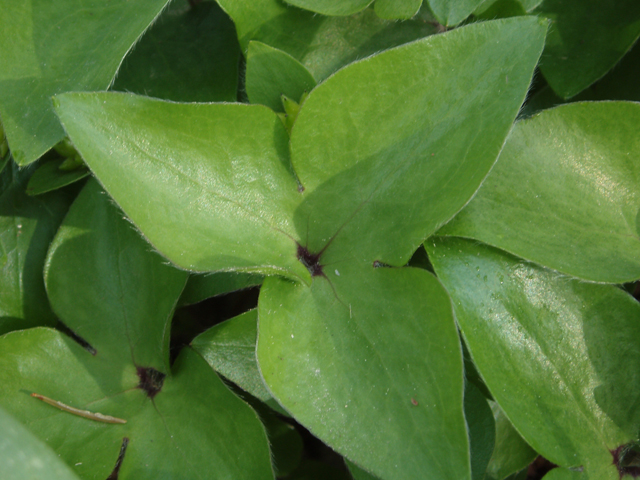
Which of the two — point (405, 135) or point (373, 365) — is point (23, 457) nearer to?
point (373, 365)

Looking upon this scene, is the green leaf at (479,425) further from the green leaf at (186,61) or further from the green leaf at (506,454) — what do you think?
the green leaf at (186,61)

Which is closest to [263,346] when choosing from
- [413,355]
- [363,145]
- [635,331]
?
[413,355]

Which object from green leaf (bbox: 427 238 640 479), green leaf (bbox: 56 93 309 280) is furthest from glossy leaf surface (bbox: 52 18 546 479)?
green leaf (bbox: 427 238 640 479)

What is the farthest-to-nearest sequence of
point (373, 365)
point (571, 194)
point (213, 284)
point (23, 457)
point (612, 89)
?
point (612, 89) < point (213, 284) < point (571, 194) < point (373, 365) < point (23, 457)

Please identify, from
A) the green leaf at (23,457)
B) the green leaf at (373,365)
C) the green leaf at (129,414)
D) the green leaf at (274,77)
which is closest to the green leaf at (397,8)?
the green leaf at (274,77)

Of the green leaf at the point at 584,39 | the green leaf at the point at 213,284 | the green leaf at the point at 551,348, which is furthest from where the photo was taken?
the green leaf at the point at 584,39

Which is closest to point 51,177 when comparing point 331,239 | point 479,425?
point 331,239

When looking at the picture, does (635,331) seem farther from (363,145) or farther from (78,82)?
(78,82)
